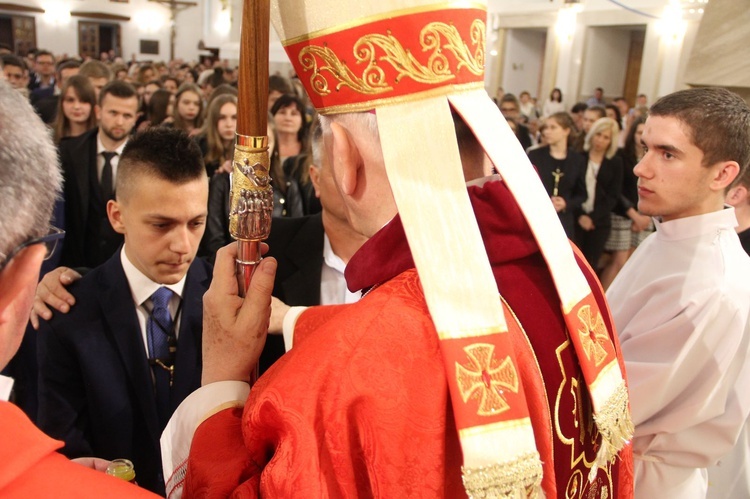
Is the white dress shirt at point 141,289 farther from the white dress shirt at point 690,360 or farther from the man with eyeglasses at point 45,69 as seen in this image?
the man with eyeglasses at point 45,69

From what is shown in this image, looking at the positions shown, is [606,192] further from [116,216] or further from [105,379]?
[105,379]

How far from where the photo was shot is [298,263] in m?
2.28

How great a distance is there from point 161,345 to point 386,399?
113 cm

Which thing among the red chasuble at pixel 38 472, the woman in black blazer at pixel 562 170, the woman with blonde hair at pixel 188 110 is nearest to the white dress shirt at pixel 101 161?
the woman with blonde hair at pixel 188 110

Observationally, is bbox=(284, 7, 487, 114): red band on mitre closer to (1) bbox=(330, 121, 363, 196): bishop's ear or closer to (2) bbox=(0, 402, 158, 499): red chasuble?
(1) bbox=(330, 121, 363, 196): bishop's ear

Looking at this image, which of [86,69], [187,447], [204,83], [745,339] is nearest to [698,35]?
[745,339]

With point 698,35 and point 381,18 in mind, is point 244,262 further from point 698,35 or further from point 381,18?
point 698,35

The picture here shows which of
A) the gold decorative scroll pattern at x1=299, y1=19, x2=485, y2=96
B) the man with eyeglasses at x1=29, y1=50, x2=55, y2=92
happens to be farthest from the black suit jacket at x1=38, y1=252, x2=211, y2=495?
the man with eyeglasses at x1=29, y1=50, x2=55, y2=92

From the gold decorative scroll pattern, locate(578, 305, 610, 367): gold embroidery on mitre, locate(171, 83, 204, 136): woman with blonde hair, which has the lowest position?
locate(578, 305, 610, 367): gold embroidery on mitre

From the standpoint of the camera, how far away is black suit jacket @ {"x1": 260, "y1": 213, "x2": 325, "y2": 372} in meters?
2.24

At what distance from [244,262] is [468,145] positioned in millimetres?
515

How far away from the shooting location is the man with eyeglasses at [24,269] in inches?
28.2

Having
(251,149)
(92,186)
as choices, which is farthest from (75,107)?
(251,149)

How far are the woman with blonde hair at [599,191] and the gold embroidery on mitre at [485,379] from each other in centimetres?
506
